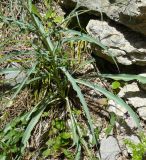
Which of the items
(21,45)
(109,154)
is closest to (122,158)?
(109,154)

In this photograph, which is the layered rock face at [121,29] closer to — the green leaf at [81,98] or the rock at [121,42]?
the rock at [121,42]

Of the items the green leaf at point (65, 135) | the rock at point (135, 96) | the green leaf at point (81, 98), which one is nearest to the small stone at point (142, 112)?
the rock at point (135, 96)

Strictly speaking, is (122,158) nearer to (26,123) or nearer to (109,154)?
(109,154)

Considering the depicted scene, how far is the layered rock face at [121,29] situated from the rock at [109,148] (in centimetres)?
51

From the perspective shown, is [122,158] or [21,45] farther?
[21,45]

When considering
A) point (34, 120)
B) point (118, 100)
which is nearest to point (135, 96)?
point (118, 100)

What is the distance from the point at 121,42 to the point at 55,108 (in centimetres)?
62

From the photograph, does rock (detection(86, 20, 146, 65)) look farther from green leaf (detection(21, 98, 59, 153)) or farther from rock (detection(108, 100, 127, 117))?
green leaf (detection(21, 98, 59, 153))

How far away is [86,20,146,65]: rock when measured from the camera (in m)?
2.35

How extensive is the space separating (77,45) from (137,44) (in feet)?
1.98

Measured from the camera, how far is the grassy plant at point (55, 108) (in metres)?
2.27

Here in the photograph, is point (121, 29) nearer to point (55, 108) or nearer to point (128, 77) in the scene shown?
point (128, 77)

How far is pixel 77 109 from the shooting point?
8.36 feet

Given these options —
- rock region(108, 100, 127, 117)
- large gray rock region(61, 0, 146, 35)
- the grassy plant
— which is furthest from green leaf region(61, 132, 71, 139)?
large gray rock region(61, 0, 146, 35)
